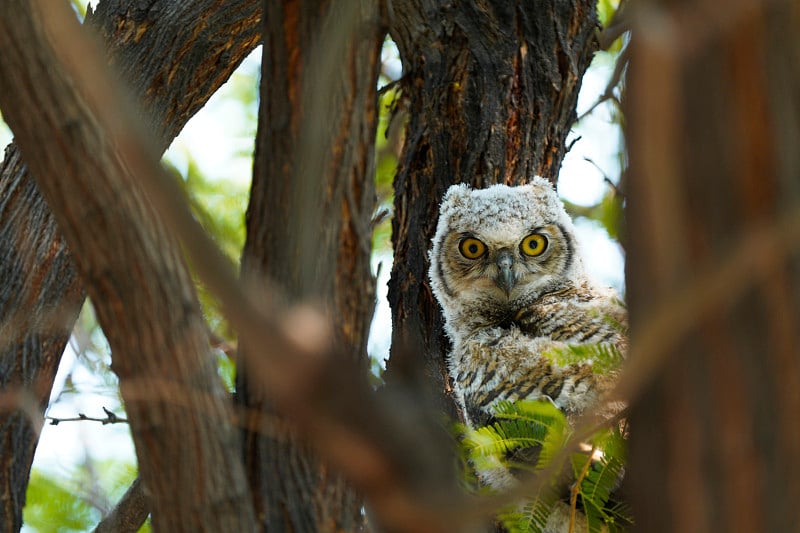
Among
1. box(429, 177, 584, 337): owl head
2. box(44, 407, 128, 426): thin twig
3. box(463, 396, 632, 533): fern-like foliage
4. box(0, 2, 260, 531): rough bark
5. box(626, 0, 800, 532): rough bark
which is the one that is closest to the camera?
box(626, 0, 800, 532): rough bark

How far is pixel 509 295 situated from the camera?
3.78 meters

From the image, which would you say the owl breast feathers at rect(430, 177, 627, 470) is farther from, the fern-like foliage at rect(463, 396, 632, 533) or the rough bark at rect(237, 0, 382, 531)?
the rough bark at rect(237, 0, 382, 531)

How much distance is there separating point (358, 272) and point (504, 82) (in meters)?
2.27

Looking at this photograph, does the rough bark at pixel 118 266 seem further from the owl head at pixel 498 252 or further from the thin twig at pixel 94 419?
the owl head at pixel 498 252

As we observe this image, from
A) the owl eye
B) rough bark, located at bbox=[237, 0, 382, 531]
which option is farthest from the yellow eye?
rough bark, located at bbox=[237, 0, 382, 531]

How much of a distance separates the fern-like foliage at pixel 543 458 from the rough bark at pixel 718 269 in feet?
3.68

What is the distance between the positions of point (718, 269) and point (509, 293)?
2.73m

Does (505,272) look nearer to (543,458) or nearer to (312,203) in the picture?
(543,458)

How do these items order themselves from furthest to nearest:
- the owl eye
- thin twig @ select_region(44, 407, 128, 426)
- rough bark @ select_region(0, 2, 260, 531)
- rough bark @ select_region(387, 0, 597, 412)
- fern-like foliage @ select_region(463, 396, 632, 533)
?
the owl eye < rough bark @ select_region(387, 0, 597, 412) < thin twig @ select_region(44, 407, 128, 426) < fern-like foliage @ select_region(463, 396, 632, 533) < rough bark @ select_region(0, 2, 260, 531)

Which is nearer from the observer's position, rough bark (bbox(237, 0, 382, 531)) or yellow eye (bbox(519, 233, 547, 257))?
rough bark (bbox(237, 0, 382, 531))

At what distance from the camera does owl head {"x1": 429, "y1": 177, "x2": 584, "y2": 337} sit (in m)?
3.69

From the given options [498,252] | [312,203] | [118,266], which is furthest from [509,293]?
[118,266]

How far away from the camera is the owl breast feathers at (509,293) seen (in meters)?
3.19

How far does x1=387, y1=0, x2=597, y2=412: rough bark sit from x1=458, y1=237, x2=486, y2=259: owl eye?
158 millimetres
